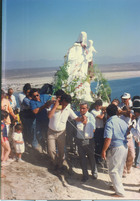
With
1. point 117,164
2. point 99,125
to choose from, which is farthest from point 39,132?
point 117,164

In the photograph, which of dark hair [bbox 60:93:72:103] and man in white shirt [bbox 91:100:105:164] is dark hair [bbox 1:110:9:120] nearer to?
dark hair [bbox 60:93:72:103]

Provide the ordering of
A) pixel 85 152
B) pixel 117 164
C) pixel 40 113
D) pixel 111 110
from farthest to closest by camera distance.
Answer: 1. pixel 85 152
2. pixel 40 113
3. pixel 117 164
4. pixel 111 110

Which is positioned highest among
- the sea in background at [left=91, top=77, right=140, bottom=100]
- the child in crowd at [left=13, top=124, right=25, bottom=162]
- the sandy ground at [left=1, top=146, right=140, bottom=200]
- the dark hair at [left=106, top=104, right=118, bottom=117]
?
the sea in background at [left=91, top=77, right=140, bottom=100]

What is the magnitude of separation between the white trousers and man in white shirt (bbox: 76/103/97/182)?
0.83 ft

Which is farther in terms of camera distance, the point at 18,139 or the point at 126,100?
the point at 126,100

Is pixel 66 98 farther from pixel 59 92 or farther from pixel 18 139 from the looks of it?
pixel 18 139

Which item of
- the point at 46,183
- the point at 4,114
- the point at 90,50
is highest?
the point at 90,50

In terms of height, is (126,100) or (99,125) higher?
→ (126,100)

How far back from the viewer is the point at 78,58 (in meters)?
4.27

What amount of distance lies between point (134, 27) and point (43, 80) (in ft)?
4.36

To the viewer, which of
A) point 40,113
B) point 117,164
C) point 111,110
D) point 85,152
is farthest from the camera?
point 85,152

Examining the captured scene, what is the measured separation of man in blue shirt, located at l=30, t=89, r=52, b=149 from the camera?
413cm

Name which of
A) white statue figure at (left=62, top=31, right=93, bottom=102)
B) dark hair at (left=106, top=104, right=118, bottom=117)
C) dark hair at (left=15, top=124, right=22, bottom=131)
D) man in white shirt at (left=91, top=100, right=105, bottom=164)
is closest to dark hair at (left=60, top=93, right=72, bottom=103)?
white statue figure at (left=62, top=31, right=93, bottom=102)

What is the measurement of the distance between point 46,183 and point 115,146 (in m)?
0.98
